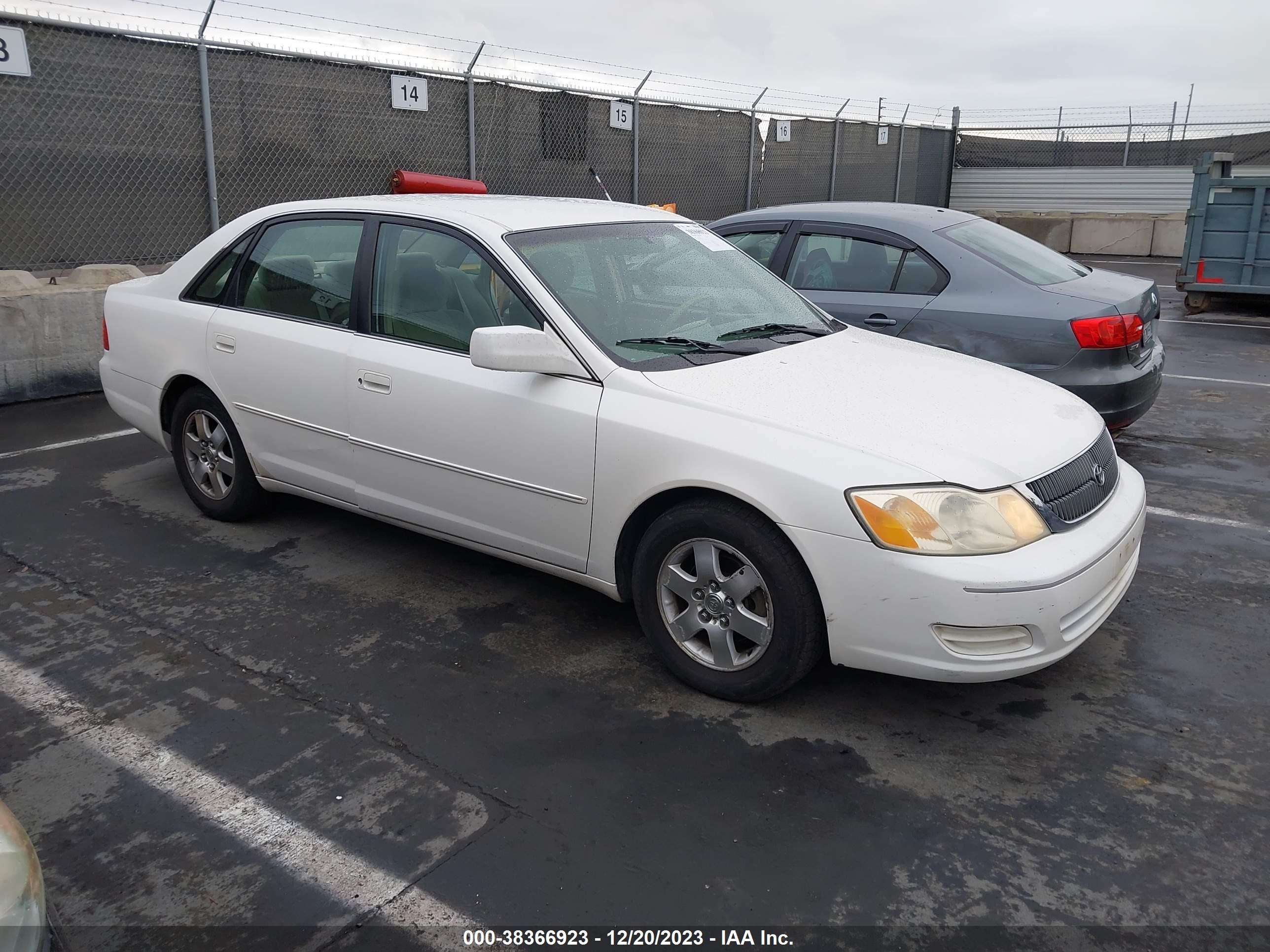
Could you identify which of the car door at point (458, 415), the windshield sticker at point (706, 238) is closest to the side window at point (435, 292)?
the car door at point (458, 415)

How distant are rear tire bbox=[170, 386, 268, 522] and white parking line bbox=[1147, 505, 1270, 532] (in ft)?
15.1

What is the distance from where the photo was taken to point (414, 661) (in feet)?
12.5

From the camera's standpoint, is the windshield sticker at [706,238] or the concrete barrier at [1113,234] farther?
the concrete barrier at [1113,234]

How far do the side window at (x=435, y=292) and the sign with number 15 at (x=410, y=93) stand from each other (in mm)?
6841

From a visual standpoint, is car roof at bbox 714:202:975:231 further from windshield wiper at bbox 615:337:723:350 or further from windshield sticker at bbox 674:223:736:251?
windshield wiper at bbox 615:337:723:350

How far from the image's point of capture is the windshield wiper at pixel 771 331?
411cm

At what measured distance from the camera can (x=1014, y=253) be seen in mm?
6477

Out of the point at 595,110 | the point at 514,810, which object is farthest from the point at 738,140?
the point at 514,810

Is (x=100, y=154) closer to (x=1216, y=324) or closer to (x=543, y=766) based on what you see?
(x=543, y=766)

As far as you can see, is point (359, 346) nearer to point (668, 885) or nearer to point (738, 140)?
point (668, 885)

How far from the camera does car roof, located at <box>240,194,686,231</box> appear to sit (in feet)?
13.9

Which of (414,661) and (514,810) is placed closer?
(514,810)

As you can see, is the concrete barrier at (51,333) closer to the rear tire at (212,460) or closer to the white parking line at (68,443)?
the white parking line at (68,443)

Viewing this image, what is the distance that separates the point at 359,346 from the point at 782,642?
2.19m
